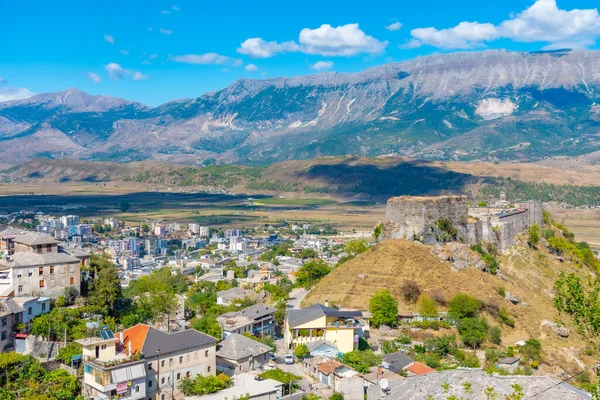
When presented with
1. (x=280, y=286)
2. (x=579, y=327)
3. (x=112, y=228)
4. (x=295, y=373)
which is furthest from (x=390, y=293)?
(x=112, y=228)

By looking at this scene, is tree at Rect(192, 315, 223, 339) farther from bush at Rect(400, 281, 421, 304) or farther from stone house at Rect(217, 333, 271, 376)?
bush at Rect(400, 281, 421, 304)

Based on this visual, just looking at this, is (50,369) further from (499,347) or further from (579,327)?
(499,347)

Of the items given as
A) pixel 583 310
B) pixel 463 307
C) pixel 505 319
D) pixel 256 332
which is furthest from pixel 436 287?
pixel 583 310

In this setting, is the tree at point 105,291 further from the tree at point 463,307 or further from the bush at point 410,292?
the tree at point 463,307

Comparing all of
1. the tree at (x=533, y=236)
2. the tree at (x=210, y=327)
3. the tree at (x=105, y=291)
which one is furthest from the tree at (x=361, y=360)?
the tree at (x=533, y=236)

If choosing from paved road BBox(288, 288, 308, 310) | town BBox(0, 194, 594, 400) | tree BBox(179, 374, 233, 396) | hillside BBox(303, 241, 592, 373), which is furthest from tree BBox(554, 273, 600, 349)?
paved road BBox(288, 288, 308, 310)

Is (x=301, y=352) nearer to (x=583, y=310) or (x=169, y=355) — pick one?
(x=169, y=355)
